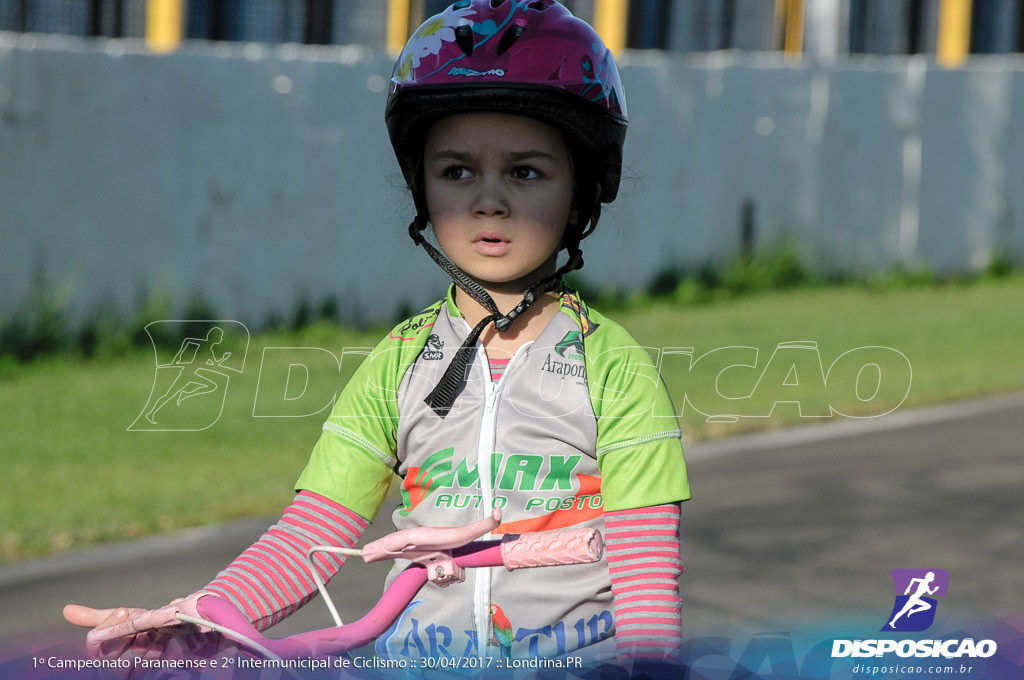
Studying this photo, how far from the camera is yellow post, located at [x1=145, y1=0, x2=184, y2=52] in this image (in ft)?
47.6

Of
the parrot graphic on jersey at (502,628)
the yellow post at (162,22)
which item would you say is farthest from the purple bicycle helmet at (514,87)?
the yellow post at (162,22)

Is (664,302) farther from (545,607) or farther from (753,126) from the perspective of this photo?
(545,607)

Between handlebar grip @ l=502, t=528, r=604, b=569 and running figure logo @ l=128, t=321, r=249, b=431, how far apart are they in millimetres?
5901

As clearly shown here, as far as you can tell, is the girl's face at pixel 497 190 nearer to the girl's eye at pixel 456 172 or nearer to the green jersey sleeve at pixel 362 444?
the girl's eye at pixel 456 172

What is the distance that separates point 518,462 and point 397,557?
0.32 metres

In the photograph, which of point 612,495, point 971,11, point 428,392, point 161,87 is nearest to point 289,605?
point 428,392

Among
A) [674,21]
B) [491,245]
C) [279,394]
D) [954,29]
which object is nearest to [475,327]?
[491,245]

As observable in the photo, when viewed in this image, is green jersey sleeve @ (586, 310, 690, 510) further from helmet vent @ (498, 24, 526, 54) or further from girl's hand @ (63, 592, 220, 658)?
girl's hand @ (63, 592, 220, 658)

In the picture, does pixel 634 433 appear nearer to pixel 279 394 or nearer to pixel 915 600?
pixel 915 600

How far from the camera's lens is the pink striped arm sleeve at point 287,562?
2377mm

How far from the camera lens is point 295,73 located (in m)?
12.3

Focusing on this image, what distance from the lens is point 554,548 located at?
6.98 ft

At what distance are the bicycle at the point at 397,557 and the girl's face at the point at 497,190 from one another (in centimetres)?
55

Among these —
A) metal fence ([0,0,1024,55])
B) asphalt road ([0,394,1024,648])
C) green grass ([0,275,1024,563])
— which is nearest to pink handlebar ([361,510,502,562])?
asphalt road ([0,394,1024,648])
